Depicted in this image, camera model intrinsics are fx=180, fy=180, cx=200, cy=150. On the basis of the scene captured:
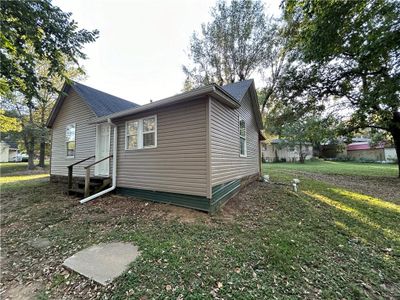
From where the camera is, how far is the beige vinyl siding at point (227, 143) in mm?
5191

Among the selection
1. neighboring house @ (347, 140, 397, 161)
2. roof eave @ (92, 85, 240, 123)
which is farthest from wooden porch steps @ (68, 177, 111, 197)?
neighboring house @ (347, 140, 397, 161)

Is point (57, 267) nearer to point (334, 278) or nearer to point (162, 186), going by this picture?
point (162, 186)

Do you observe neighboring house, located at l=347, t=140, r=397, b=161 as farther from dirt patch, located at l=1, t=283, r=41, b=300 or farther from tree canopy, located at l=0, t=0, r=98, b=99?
dirt patch, located at l=1, t=283, r=41, b=300

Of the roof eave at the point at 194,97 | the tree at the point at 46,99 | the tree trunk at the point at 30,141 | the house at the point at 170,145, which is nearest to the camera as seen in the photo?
the roof eave at the point at 194,97

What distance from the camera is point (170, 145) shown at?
18.6 feet

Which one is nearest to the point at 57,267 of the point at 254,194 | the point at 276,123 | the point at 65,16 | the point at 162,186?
the point at 162,186

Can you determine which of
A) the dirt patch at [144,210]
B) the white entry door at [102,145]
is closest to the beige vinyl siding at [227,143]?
the dirt patch at [144,210]

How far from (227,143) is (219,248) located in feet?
11.7

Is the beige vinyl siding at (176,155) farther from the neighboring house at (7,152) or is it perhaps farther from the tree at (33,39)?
the neighboring house at (7,152)

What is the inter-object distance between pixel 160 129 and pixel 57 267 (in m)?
4.06

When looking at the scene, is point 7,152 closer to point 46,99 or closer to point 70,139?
point 46,99

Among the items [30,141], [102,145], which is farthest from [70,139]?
[30,141]

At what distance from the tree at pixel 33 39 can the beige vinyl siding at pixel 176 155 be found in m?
3.10

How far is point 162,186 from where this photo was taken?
5.80m
